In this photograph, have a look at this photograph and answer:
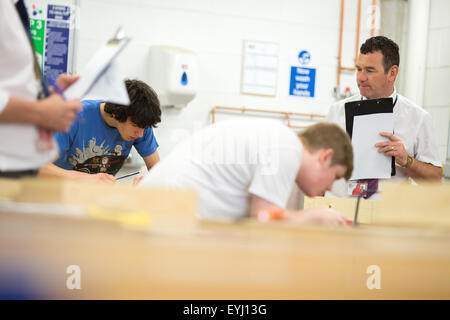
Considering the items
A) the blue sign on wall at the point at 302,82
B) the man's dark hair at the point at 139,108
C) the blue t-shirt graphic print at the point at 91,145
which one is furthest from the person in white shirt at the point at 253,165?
the blue sign on wall at the point at 302,82

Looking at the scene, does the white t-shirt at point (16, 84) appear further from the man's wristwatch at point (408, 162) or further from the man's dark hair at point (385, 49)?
the man's dark hair at point (385, 49)

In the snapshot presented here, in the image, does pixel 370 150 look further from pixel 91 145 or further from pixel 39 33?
pixel 39 33

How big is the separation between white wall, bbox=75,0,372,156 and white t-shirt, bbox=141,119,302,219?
7.73 feet

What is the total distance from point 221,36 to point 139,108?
2.00m

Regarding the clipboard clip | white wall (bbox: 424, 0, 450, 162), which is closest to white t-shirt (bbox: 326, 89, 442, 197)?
the clipboard clip

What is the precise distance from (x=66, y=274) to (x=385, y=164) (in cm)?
164

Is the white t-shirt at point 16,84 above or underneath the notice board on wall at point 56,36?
underneath

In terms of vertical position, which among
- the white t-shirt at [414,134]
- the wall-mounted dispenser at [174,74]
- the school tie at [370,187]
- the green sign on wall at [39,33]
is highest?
the green sign on wall at [39,33]

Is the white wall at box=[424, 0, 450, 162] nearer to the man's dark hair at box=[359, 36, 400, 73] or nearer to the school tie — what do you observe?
the man's dark hair at box=[359, 36, 400, 73]

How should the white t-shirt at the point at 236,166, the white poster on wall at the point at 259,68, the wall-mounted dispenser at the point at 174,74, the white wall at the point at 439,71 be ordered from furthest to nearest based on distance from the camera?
1. the white poster on wall at the point at 259,68
2. the white wall at the point at 439,71
3. the wall-mounted dispenser at the point at 174,74
4. the white t-shirt at the point at 236,166

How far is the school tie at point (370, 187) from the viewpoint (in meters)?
2.03

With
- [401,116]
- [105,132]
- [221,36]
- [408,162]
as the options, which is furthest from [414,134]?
[221,36]

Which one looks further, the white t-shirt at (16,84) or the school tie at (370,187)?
the school tie at (370,187)

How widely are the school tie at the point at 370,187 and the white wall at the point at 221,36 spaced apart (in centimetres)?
183
